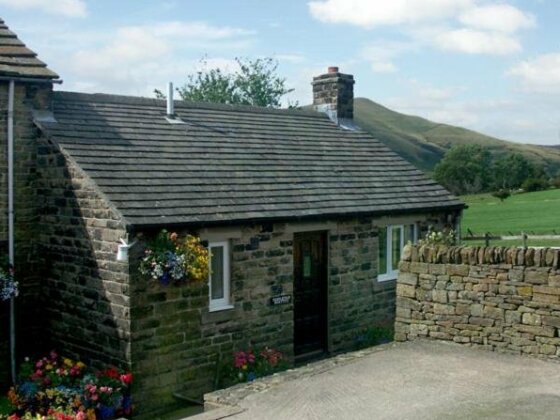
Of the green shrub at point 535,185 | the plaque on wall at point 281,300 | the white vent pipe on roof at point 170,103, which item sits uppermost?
the white vent pipe on roof at point 170,103

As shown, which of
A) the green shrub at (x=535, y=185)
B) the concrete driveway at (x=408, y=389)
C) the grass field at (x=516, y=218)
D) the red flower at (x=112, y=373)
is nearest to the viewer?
the concrete driveway at (x=408, y=389)

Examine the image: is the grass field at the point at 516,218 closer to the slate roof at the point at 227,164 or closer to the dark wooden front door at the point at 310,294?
the slate roof at the point at 227,164

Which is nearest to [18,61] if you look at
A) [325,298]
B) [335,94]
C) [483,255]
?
[325,298]

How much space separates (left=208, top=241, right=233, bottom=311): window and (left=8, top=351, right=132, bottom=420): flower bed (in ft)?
6.85

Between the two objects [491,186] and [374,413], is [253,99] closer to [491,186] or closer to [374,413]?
[374,413]

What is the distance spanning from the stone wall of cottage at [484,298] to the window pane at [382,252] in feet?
12.5

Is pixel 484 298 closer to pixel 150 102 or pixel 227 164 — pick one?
pixel 227 164

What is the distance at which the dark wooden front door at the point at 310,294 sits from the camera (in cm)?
1288

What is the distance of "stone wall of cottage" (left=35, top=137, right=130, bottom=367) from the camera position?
10.2 meters

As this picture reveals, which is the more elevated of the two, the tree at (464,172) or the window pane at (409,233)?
the tree at (464,172)

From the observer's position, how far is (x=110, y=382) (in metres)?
9.81

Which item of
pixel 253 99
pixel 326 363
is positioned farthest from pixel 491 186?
pixel 326 363

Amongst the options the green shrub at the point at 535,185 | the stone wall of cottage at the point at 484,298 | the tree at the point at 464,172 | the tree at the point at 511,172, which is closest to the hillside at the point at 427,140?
the tree at the point at 511,172

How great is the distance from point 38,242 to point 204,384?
12.5 ft
